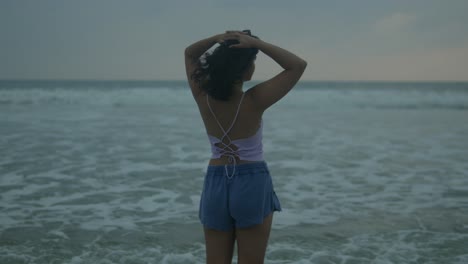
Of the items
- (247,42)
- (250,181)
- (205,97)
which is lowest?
(250,181)

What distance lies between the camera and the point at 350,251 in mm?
4500

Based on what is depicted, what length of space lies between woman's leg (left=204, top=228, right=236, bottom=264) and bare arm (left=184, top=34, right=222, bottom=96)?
0.78 m

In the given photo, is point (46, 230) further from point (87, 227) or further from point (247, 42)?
point (247, 42)

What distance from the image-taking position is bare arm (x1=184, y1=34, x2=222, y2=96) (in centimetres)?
251

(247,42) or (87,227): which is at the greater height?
(247,42)

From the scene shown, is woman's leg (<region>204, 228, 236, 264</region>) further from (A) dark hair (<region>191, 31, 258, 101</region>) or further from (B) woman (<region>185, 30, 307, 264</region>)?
(A) dark hair (<region>191, 31, 258, 101</region>)

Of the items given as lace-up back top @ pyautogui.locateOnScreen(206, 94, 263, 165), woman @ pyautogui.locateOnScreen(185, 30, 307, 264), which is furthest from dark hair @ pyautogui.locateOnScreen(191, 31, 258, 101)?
lace-up back top @ pyautogui.locateOnScreen(206, 94, 263, 165)

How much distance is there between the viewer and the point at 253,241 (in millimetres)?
2533

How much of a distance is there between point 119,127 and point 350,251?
11736 mm

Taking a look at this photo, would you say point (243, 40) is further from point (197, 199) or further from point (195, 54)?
point (197, 199)

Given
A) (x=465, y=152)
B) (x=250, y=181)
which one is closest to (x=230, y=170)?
(x=250, y=181)

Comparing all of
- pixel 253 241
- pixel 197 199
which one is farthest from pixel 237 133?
pixel 197 199

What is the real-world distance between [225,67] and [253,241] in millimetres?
947

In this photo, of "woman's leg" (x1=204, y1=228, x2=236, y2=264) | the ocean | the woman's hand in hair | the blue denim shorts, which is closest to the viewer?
the woman's hand in hair
